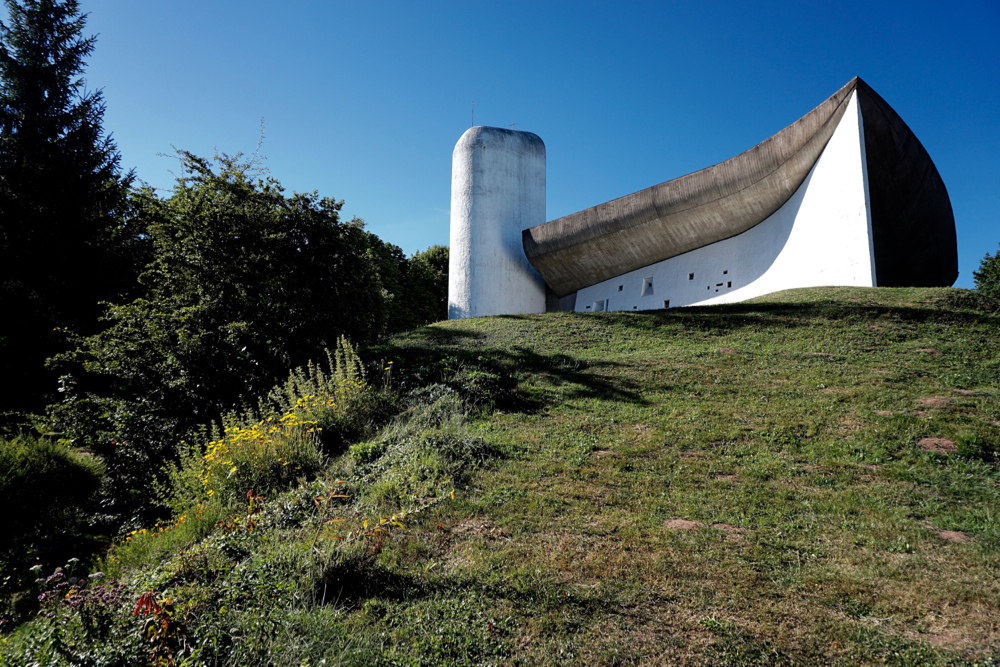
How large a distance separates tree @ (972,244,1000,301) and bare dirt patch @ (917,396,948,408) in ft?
78.9

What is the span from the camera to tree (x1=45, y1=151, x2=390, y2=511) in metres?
8.72

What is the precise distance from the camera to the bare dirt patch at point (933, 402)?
6.65m

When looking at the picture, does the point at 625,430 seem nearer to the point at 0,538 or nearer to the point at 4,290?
the point at 0,538

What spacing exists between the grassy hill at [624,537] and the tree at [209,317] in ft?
9.08

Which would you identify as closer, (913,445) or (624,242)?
(913,445)

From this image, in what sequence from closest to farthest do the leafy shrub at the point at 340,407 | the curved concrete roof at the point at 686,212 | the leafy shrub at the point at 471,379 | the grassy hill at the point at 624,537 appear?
the grassy hill at the point at 624,537, the leafy shrub at the point at 340,407, the leafy shrub at the point at 471,379, the curved concrete roof at the point at 686,212

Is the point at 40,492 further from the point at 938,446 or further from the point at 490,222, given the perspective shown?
the point at 490,222

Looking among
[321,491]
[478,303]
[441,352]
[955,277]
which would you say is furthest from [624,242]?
[321,491]

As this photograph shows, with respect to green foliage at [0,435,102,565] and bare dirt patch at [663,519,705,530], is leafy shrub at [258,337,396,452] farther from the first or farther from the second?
bare dirt patch at [663,519,705,530]

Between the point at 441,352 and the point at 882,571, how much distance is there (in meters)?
8.45

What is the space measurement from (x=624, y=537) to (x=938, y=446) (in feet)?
12.8

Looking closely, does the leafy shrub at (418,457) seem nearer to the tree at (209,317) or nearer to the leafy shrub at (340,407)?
the leafy shrub at (340,407)

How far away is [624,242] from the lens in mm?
23391

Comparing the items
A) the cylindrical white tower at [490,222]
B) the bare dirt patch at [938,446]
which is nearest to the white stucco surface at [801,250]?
the cylindrical white tower at [490,222]
